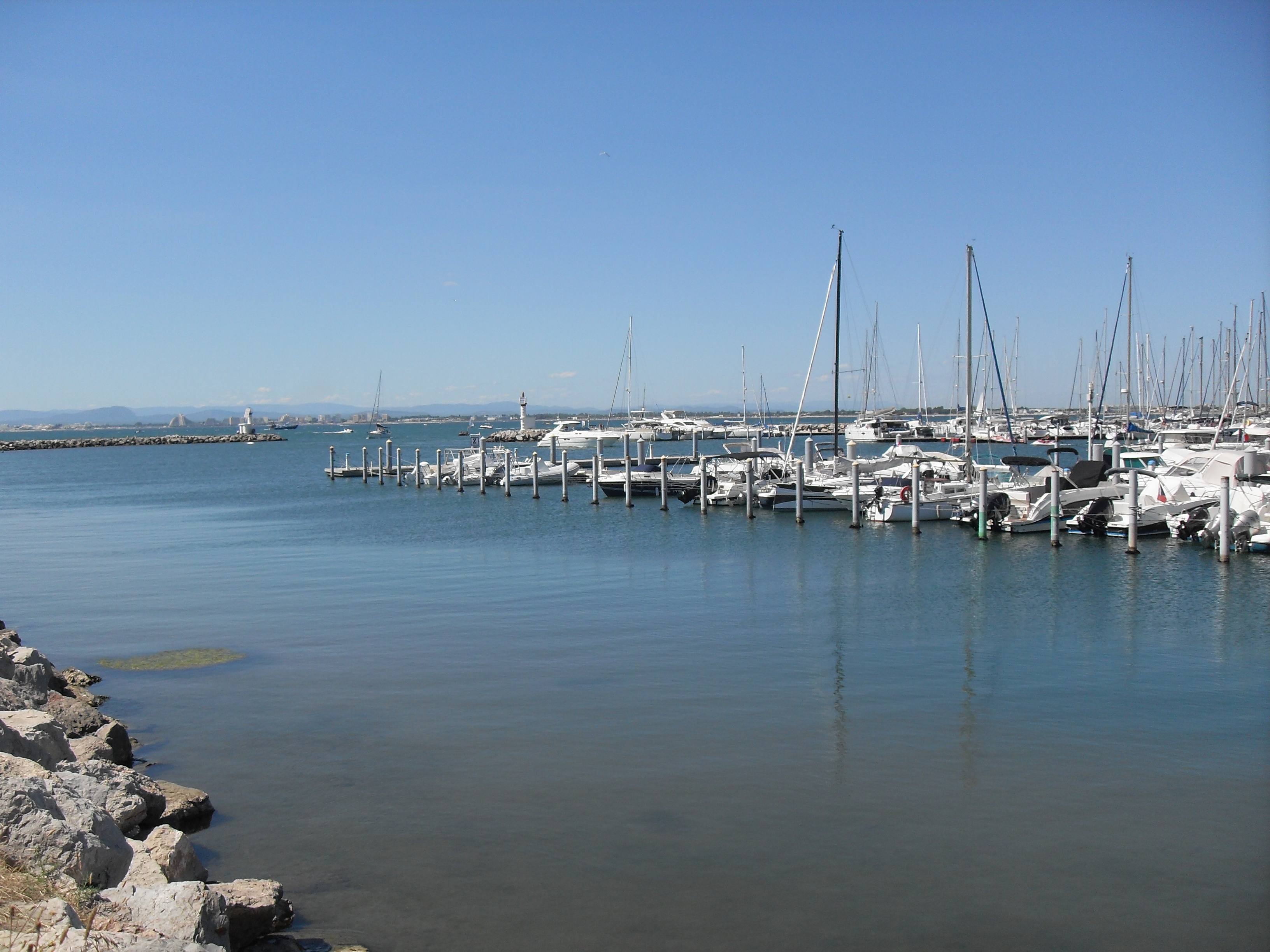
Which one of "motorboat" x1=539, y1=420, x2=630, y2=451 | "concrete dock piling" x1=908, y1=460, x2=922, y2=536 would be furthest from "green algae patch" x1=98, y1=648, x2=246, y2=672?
"motorboat" x1=539, y1=420, x2=630, y2=451

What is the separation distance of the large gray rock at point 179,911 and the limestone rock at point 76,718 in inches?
231

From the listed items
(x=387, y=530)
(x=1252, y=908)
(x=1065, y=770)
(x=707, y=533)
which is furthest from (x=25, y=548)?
(x=1252, y=908)

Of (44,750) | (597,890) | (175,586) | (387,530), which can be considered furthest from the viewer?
(387,530)

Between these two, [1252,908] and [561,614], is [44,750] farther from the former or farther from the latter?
[561,614]

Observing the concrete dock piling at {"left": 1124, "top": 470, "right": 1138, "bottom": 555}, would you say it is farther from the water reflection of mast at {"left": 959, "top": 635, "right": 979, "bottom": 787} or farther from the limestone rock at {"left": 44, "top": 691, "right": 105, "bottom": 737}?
the limestone rock at {"left": 44, "top": 691, "right": 105, "bottom": 737}

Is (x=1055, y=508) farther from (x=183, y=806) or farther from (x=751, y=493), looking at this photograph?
(x=183, y=806)

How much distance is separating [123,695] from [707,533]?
21894 millimetres

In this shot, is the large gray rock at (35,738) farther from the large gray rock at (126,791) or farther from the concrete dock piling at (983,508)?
the concrete dock piling at (983,508)

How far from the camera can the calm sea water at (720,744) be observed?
8.34 meters

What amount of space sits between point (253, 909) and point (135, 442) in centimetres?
16782

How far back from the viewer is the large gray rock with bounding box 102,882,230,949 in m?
6.11

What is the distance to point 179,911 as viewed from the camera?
6.21 m

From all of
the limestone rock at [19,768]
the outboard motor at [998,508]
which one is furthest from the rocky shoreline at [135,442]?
the limestone rock at [19,768]

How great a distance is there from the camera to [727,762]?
11461mm
